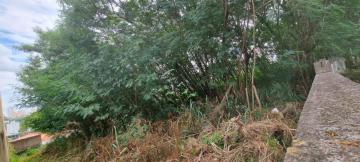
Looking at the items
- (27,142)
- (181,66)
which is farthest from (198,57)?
(27,142)

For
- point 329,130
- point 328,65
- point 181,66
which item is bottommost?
point 329,130

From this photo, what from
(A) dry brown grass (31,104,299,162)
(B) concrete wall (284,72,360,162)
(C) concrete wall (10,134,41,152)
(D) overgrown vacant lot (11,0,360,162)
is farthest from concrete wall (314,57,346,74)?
(C) concrete wall (10,134,41,152)

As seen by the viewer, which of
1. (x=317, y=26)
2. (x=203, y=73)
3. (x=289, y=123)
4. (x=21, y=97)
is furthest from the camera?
(x=21, y=97)

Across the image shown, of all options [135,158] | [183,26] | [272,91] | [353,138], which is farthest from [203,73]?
[353,138]

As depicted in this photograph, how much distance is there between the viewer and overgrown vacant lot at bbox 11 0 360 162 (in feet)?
11.6

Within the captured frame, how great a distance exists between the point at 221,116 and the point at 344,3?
2486mm

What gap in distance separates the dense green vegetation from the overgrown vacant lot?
2 centimetres

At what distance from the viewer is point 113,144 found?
337 cm

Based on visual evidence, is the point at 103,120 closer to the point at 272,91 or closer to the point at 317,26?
the point at 272,91

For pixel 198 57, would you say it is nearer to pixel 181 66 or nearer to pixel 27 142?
pixel 181 66

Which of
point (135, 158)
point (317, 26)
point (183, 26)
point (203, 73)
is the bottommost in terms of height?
point (135, 158)

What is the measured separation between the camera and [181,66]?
4.59 metres

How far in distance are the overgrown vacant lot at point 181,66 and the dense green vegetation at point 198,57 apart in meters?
0.02

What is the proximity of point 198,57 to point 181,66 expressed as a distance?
0.33 meters
